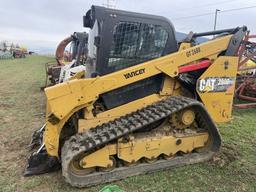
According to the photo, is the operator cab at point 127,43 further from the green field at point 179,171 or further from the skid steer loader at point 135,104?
the green field at point 179,171

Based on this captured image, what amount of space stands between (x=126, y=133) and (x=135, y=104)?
2.50 ft

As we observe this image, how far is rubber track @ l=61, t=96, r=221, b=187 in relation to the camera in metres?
4.51

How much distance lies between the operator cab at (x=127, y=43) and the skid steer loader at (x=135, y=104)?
0.6 inches

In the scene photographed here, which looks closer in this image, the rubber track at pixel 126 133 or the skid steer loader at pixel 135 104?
the rubber track at pixel 126 133

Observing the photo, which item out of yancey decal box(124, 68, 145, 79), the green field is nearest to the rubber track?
the green field

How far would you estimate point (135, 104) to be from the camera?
531 centimetres

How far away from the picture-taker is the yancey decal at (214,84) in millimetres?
5393

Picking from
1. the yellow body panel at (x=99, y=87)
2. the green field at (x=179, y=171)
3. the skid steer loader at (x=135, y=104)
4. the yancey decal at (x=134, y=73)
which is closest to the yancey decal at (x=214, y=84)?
the skid steer loader at (x=135, y=104)

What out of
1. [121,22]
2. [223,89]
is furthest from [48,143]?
[223,89]

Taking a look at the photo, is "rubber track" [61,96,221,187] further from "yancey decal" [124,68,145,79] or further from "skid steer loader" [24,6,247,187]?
"yancey decal" [124,68,145,79]

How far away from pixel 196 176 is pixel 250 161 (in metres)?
1.21

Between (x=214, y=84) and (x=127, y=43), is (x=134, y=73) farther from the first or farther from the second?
(x=214, y=84)

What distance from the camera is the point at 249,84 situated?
35.0 ft

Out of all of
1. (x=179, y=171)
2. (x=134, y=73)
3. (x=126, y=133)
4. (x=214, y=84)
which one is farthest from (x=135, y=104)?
(x=214, y=84)
